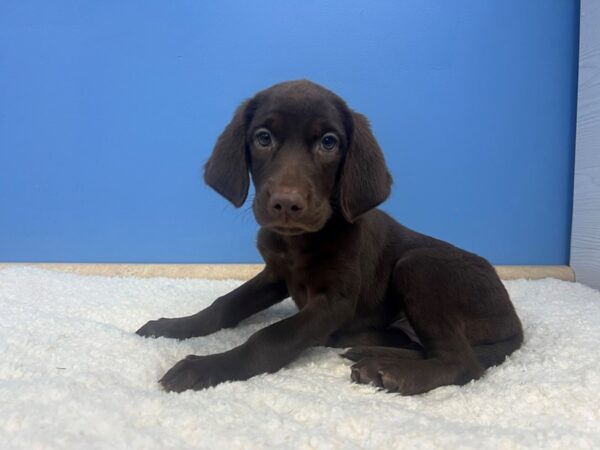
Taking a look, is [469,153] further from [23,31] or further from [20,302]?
[23,31]

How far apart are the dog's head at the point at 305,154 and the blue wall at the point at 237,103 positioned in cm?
146

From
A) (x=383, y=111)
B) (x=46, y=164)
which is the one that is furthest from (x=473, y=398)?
(x=46, y=164)

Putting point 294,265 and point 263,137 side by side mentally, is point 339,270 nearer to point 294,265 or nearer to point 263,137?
point 294,265

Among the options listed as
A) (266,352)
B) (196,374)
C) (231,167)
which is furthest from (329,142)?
(196,374)

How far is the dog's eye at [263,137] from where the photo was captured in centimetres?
176

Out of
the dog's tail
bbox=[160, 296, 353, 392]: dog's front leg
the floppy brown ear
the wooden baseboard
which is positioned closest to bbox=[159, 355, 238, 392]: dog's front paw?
bbox=[160, 296, 353, 392]: dog's front leg

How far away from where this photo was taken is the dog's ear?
1711 mm

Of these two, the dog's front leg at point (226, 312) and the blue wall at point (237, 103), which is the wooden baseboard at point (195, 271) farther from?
the dog's front leg at point (226, 312)

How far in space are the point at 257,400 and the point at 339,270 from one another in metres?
0.64

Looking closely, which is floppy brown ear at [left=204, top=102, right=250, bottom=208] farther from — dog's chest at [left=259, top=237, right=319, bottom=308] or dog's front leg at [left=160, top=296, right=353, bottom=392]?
dog's front leg at [left=160, top=296, right=353, bottom=392]

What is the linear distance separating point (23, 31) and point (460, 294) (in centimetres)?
336

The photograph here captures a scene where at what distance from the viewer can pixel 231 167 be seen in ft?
5.88

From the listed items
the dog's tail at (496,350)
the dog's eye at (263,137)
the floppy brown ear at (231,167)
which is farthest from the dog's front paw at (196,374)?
the dog's tail at (496,350)

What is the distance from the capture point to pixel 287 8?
3143 mm
